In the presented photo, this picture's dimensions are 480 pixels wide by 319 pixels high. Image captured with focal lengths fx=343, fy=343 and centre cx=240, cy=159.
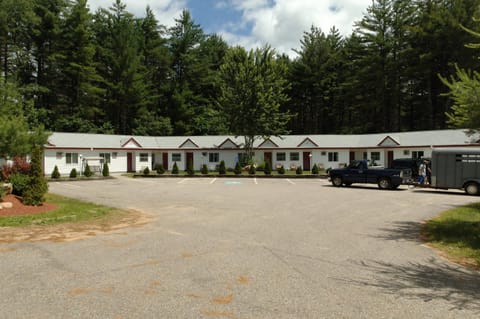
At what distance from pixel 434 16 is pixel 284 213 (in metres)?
46.3

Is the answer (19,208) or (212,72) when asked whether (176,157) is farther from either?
(19,208)

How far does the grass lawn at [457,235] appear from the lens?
763cm

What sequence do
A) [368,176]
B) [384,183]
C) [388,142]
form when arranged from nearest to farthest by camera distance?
[384,183] → [368,176] → [388,142]

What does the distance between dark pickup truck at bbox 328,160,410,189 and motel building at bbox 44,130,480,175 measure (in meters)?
12.1

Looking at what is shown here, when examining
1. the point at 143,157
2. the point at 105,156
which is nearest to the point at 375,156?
the point at 143,157

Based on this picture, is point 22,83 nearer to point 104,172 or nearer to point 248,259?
point 104,172

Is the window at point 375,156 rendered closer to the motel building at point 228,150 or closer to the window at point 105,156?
the motel building at point 228,150

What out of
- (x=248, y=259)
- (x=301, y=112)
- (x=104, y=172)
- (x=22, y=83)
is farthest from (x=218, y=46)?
(x=248, y=259)

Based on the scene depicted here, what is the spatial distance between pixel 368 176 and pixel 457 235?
1434 cm

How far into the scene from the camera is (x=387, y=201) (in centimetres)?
1659

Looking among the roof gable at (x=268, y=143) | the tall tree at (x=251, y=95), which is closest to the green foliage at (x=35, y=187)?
the tall tree at (x=251, y=95)

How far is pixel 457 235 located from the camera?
9484 mm

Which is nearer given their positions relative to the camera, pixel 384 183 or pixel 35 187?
pixel 35 187

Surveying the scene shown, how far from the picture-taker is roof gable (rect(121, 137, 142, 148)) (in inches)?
1596
